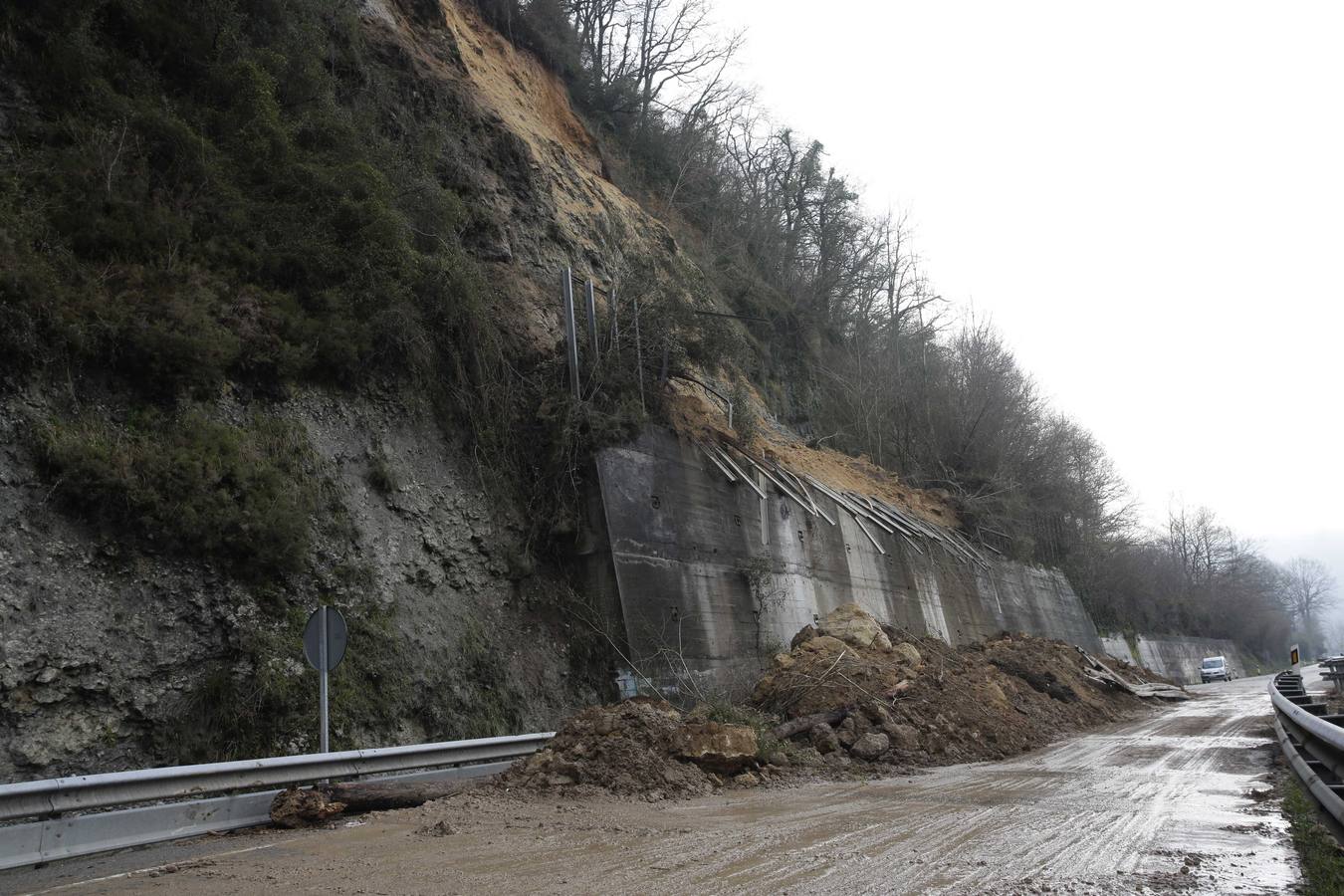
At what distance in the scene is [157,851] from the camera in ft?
19.4

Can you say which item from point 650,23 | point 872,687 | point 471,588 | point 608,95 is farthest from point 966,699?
point 650,23

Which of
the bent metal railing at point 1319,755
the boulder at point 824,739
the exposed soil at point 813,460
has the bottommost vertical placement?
the bent metal railing at point 1319,755

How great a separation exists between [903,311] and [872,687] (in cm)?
2912

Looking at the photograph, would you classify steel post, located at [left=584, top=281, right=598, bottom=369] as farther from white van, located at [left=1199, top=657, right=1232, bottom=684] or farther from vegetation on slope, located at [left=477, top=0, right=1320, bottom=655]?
white van, located at [left=1199, top=657, right=1232, bottom=684]

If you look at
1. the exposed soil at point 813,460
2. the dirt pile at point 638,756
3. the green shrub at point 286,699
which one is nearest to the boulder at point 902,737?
the dirt pile at point 638,756

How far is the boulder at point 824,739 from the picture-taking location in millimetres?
10852

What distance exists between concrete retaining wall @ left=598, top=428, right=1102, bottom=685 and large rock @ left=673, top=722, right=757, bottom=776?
3.87 metres

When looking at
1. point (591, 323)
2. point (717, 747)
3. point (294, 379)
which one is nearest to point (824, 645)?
point (717, 747)

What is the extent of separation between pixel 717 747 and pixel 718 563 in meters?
6.48

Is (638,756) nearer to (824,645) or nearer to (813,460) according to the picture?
(824,645)

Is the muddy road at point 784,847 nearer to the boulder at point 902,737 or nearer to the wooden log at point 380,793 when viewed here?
the wooden log at point 380,793

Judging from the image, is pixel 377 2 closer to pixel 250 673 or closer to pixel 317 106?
pixel 317 106

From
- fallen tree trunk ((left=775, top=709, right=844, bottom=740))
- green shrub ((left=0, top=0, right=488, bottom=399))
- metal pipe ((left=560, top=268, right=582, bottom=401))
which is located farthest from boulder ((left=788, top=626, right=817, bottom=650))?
green shrub ((left=0, top=0, right=488, bottom=399))

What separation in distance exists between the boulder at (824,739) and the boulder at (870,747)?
235 mm
